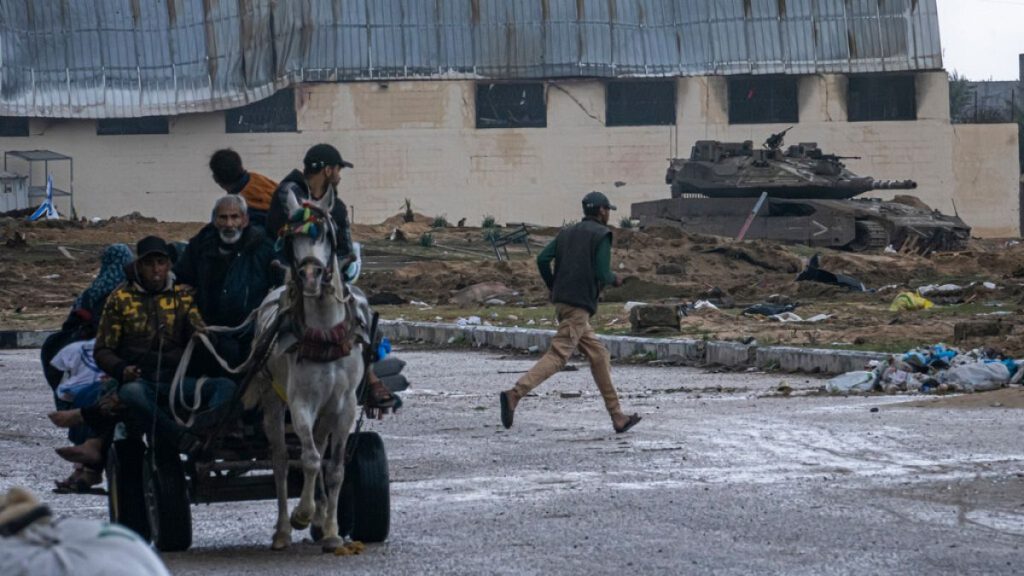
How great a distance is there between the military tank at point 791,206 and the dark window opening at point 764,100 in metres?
9.00

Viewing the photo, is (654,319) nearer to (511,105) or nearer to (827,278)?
(827,278)

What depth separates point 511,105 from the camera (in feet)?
193

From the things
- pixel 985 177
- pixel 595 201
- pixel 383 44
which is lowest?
pixel 595 201

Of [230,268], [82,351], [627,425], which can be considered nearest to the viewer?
[230,268]

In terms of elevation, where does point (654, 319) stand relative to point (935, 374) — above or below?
above

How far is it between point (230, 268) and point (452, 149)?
48.9 meters

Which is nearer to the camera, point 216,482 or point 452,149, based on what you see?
point 216,482

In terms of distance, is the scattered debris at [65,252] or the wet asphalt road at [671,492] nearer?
the wet asphalt road at [671,492]

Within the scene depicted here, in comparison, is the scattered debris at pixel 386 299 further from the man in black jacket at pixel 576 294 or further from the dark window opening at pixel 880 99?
the dark window opening at pixel 880 99

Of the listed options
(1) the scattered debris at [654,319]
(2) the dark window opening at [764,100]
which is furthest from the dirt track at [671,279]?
(2) the dark window opening at [764,100]

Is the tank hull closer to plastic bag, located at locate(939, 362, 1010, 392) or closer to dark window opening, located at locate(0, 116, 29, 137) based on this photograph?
dark window opening, located at locate(0, 116, 29, 137)

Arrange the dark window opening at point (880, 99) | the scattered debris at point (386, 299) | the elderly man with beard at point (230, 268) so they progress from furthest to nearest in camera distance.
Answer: the dark window opening at point (880, 99) < the scattered debris at point (386, 299) < the elderly man with beard at point (230, 268)

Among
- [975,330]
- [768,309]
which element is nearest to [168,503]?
[975,330]

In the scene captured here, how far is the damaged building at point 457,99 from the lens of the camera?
58000mm
